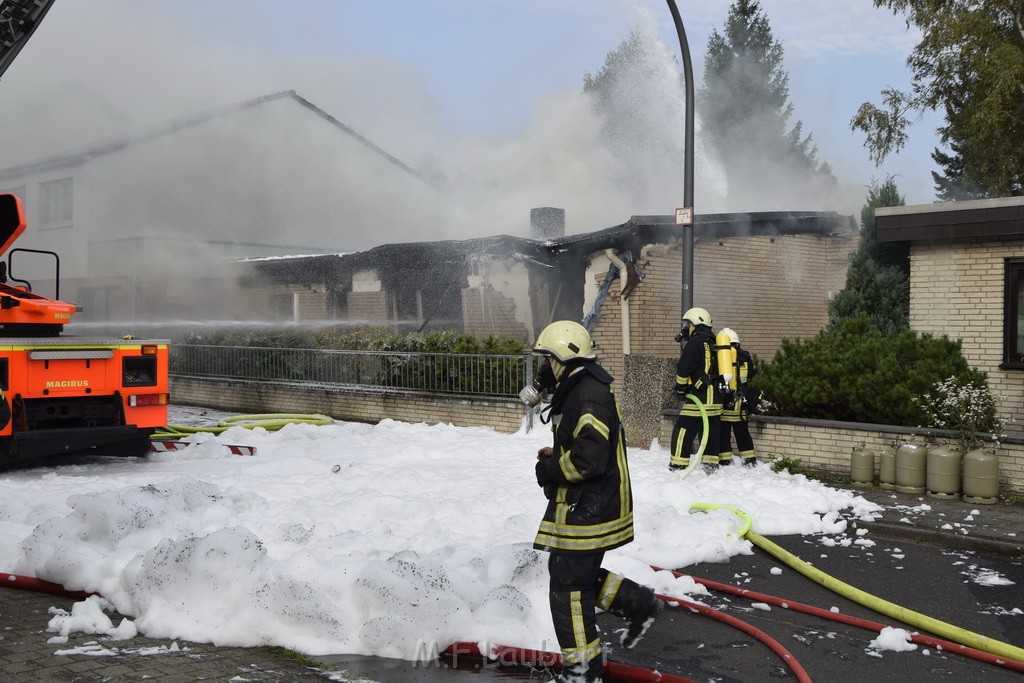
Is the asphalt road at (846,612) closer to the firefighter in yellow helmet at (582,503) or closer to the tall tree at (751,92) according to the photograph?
the firefighter in yellow helmet at (582,503)

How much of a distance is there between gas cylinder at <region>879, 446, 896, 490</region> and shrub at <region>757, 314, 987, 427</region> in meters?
0.68

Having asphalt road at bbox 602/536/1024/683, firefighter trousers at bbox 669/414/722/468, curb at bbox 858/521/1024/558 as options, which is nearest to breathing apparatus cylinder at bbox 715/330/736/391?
firefighter trousers at bbox 669/414/722/468

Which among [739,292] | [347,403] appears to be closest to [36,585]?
[347,403]

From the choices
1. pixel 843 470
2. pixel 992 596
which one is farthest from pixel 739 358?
pixel 992 596

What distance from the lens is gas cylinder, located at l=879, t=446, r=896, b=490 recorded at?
8945 mm

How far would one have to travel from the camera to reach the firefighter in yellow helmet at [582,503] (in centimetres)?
423

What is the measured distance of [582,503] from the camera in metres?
4.29

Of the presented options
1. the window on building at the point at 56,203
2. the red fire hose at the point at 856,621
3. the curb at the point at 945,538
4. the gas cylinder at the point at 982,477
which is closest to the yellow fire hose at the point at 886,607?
the red fire hose at the point at 856,621

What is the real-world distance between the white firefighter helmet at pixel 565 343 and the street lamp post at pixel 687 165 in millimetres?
6488

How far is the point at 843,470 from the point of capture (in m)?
9.50

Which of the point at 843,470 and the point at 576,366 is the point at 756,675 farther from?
the point at 843,470

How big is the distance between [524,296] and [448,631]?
13.0 metres

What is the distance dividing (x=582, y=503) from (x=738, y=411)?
590cm

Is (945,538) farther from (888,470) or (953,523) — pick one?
(888,470)
